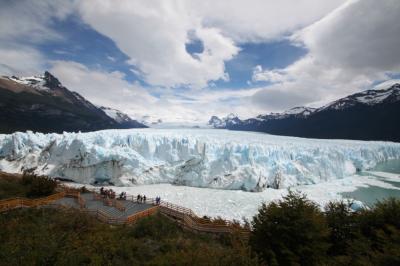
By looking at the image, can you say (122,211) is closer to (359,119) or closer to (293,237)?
(293,237)

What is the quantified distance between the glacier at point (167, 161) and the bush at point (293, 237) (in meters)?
19.0

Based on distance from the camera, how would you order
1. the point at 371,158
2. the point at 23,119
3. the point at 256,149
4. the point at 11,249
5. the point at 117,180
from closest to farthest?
the point at 11,249, the point at 117,180, the point at 256,149, the point at 371,158, the point at 23,119

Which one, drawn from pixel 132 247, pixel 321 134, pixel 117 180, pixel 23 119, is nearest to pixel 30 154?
pixel 117 180

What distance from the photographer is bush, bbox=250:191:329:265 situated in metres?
8.80

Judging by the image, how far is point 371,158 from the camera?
4650 centimetres

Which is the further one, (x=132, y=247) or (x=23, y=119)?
(x=23, y=119)

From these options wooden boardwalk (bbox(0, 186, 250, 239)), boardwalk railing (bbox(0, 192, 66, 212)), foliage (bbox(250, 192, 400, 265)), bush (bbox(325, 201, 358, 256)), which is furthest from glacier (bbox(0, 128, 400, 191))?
foliage (bbox(250, 192, 400, 265))

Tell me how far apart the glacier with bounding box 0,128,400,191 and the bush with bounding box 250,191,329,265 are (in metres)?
19.0

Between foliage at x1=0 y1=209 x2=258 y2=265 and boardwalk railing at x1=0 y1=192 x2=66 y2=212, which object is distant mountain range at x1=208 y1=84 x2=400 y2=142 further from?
boardwalk railing at x1=0 y1=192 x2=66 y2=212

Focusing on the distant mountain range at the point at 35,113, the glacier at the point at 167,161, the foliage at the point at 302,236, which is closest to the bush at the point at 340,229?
the foliage at the point at 302,236

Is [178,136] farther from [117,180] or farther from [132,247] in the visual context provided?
[132,247]

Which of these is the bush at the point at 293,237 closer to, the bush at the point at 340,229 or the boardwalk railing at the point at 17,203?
the bush at the point at 340,229

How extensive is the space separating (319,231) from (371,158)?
4547cm

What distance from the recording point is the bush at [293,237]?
346 inches
